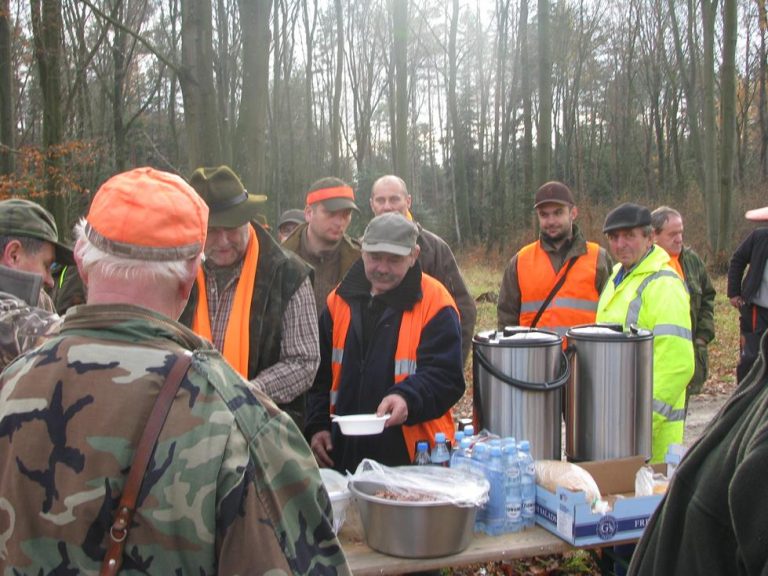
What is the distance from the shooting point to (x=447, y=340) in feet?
10.9

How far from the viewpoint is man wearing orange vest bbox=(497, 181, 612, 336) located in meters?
4.73

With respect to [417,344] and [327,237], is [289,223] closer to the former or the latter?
[327,237]

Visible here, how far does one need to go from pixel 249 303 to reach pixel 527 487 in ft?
4.71

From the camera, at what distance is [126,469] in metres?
1.37

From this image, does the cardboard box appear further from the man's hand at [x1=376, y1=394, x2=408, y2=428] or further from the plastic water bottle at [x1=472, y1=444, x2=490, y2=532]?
the man's hand at [x1=376, y1=394, x2=408, y2=428]

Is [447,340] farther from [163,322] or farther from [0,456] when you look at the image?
[0,456]

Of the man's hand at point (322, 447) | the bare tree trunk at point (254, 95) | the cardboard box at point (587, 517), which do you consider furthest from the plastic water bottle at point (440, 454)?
the bare tree trunk at point (254, 95)

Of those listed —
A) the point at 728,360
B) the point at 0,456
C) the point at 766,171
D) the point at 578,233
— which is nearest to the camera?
the point at 0,456

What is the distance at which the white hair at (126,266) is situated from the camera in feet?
4.94

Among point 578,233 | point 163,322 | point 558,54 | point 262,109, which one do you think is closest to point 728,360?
point 578,233

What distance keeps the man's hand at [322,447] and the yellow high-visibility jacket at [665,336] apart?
5.20 feet

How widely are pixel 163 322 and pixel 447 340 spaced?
197 cm

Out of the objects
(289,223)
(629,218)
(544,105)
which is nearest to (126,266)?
(629,218)

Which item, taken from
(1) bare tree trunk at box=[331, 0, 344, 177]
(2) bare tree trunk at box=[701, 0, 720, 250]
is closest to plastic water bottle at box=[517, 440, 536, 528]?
(2) bare tree trunk at box=[701, 0, 720, 250]
